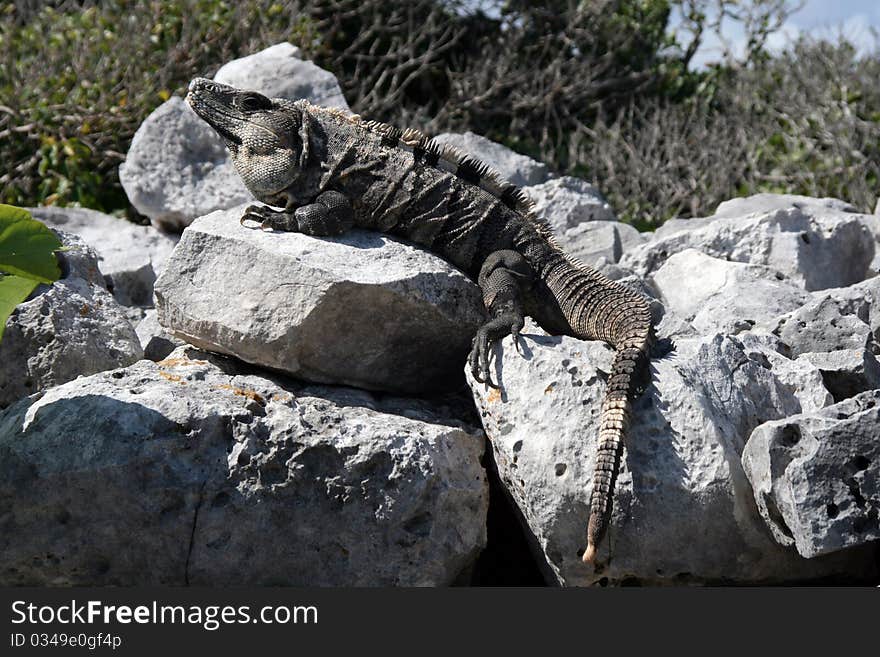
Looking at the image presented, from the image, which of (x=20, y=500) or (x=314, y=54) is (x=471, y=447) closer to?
(x=20, y=500)

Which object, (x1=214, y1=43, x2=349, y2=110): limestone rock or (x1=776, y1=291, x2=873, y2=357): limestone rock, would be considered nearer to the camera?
(x1=776, y1=291, x2=873, y2=357): limestone rock

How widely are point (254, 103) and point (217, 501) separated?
2089 mm

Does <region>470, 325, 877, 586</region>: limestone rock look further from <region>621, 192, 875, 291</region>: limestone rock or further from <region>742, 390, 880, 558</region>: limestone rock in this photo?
<region>621, 192, 875, 291</region>: limestone rock

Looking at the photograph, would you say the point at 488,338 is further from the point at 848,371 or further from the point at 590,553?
the point at 848,371

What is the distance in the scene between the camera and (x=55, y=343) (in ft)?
15.7

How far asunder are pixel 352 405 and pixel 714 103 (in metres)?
8.88

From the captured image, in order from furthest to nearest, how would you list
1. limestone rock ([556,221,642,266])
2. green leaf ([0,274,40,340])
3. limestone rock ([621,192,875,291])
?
limestone rock ([556,221,642,266]), limestone rock ([621,192,875,291]), green leaf ([0,274,40,340])

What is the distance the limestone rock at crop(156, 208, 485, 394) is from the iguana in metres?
0.18

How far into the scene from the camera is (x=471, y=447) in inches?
168

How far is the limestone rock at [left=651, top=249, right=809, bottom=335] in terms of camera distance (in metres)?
5.26

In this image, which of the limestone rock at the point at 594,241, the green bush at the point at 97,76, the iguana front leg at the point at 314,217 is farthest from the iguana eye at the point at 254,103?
the green bush at the point at 97,76

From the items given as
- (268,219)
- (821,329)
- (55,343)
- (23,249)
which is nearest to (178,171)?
(55,343)

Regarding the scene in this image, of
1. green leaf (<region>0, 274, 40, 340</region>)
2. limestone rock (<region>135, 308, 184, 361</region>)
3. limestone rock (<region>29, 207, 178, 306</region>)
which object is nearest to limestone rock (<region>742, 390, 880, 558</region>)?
green leaf (<region>0, 274, 40, 340</region>)

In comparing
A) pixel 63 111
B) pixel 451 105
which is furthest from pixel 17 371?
pixel 451 105
